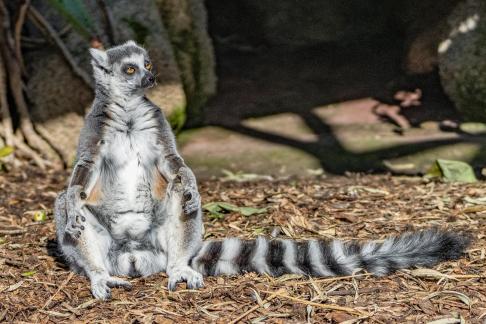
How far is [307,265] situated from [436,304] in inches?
25.0

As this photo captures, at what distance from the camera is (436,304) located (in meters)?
3.26

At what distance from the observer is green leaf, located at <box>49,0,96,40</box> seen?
6617 millimetres

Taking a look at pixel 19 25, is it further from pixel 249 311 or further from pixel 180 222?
pixel 249 311

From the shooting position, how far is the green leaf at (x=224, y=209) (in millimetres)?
4785

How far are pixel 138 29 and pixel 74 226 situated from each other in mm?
4114

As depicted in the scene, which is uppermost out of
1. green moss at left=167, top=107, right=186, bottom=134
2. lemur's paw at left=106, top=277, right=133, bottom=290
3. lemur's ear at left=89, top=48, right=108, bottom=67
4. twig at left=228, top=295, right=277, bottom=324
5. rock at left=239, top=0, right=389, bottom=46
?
lemur's ear at left=89, top=48, right=108, bottom=67

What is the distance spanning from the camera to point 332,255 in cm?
362

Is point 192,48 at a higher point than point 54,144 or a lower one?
higher

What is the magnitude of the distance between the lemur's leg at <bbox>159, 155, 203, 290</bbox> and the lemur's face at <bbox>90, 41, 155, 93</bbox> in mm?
404

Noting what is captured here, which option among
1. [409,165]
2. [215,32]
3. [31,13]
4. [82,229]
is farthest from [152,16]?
[82,229]

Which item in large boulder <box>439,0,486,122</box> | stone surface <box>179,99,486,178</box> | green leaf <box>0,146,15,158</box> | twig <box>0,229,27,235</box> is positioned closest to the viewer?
twig <box>0,229,27,235</box>

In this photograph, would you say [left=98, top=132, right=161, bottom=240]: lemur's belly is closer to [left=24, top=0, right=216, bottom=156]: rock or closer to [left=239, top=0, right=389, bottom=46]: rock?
[left=24, top=0, right=216, bottom=156]: rock

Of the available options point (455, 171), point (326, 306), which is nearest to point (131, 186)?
point (326, 306)

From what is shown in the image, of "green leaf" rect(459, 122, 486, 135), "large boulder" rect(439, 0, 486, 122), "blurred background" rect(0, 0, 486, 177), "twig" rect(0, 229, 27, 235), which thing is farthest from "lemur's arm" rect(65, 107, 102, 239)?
"large boulder" rect(439, 0, 486, 122)
